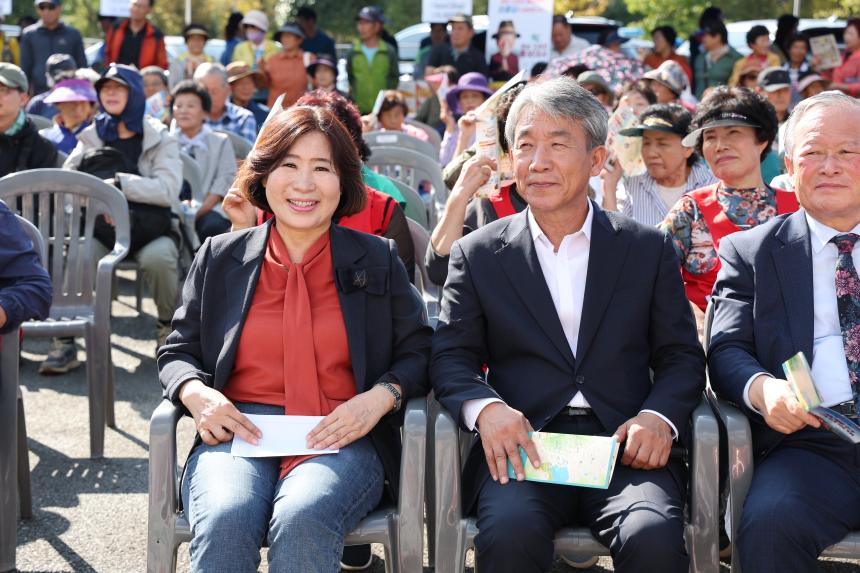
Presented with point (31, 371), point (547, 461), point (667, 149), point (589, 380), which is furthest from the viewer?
point (31, 371)

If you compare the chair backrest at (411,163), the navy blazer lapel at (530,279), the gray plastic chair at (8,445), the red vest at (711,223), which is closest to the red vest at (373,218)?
the navy blazer lapel at (530,279)

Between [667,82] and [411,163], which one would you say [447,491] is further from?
[667,82]

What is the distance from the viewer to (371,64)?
11.6 m

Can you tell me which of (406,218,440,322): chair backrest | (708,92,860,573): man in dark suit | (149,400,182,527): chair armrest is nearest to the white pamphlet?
(149,400,182,527): chair armrest

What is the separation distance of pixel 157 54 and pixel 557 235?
32.2ft

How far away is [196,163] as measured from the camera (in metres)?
7.20

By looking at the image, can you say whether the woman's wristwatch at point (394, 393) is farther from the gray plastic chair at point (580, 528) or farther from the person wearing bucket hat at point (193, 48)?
the person wearing bucket hat at point (193, 48)

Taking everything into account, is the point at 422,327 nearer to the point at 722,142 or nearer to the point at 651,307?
the point at 651,307

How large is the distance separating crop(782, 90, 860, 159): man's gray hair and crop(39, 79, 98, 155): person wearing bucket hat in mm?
5215

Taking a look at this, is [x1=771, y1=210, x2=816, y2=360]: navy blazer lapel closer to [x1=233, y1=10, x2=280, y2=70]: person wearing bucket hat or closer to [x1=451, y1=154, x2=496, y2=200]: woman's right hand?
[x1=451, y1=154, x2=496, y2=200]: woman's right hand

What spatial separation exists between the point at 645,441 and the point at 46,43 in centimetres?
1089

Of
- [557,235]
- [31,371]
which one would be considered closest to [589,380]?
[557,235]

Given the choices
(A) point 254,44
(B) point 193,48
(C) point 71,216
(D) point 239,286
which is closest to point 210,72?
(C) point 71,216

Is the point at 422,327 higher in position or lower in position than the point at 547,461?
higher
